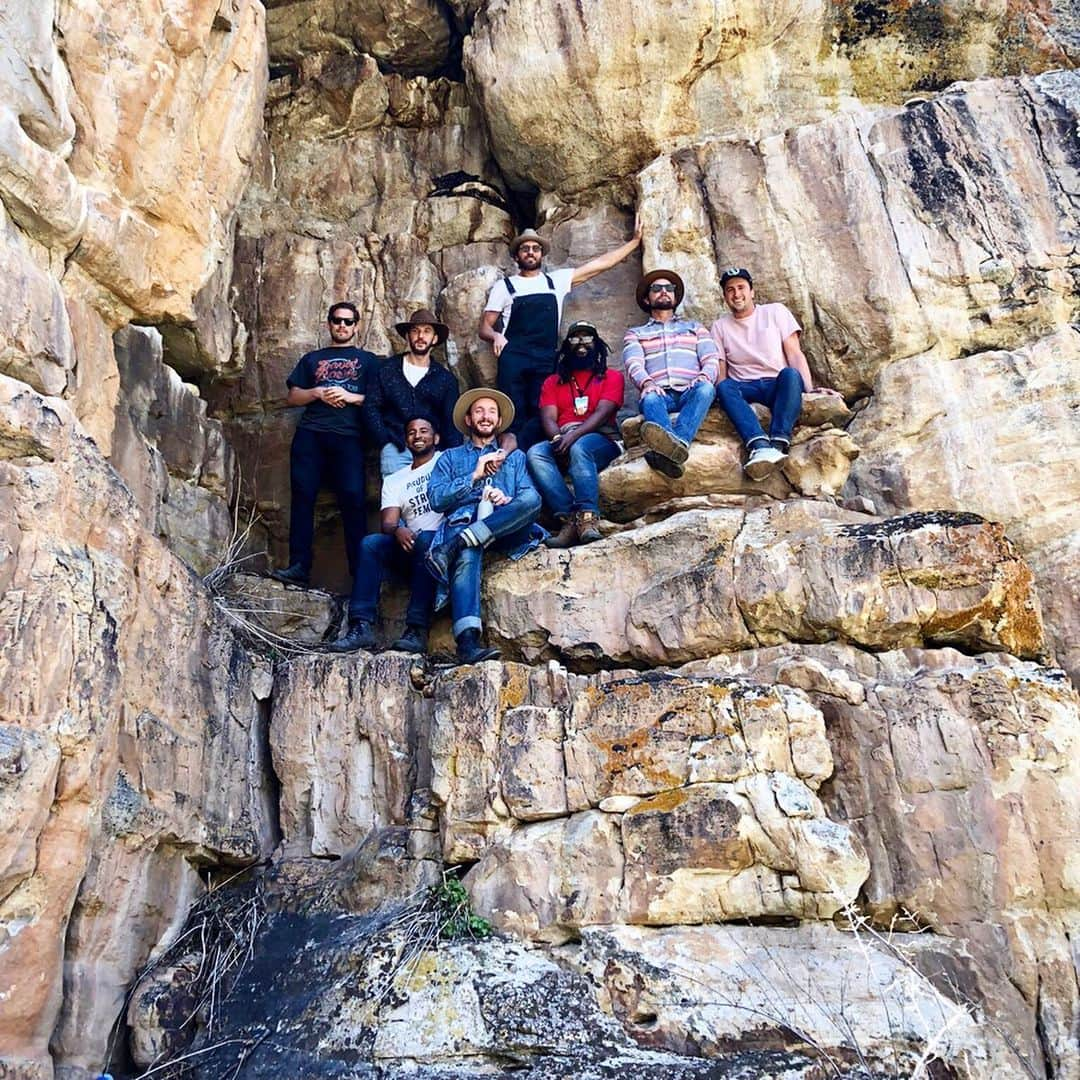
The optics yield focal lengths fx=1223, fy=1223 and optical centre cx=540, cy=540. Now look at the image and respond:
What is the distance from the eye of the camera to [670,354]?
26.0ft

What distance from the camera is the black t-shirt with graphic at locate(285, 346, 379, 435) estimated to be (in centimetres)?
843

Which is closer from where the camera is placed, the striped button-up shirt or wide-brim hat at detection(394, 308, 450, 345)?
the striped button-up shirt

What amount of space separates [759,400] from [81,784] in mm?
4714

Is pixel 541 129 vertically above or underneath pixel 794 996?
above

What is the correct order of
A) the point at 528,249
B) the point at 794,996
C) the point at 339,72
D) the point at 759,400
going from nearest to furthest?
the point at 794,996
the point at 759,400
the point at 528,249
the point at 339,72

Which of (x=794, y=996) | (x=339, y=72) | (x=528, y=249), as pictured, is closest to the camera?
(x=794, y=996)

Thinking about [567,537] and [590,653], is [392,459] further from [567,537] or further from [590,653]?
[590,653]

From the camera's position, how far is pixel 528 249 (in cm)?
884

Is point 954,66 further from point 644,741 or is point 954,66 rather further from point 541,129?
point 644,741

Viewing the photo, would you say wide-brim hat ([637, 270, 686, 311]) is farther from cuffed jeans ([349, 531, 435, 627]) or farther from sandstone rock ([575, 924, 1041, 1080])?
sandstone rock ([575, 924, 1041, 1080])

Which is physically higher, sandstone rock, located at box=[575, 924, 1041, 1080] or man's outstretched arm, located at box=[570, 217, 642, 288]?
man's outstretched arm, located at box=[570, 217, 642, 288]

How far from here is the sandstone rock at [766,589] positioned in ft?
21.4

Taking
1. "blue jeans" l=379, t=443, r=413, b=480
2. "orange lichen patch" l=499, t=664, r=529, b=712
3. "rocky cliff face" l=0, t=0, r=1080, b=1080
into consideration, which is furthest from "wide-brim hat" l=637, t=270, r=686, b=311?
"orange lichen patch" l=499, t=664, r=529, b=712

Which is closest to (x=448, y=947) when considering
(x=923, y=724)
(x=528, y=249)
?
(x=923, y=724)
